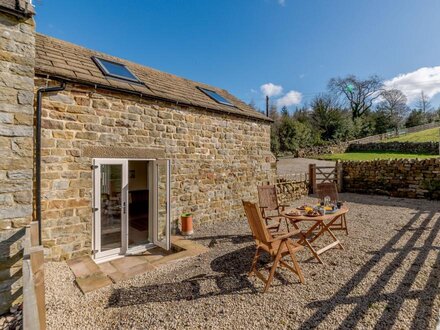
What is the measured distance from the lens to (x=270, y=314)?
288 cm

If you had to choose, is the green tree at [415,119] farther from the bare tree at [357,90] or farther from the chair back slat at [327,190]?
the chair back slat at [327,190]

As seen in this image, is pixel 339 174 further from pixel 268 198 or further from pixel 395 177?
pixel 268 198

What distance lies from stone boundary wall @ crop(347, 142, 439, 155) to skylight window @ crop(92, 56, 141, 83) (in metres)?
27.9

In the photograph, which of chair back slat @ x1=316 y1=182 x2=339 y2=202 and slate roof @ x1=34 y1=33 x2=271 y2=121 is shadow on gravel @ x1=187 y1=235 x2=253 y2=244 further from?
slate roof @ x1=34 y1=33 x2=271 y2=121

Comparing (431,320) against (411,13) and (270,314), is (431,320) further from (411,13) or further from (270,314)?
(411,13)

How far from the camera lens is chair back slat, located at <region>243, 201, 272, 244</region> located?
3.65 metres

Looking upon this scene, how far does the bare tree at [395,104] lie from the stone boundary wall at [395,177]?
32.6 meters

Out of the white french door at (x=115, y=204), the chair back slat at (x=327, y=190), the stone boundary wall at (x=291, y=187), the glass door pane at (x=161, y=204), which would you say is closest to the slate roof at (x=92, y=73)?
the white french door at (x=115, y=204)

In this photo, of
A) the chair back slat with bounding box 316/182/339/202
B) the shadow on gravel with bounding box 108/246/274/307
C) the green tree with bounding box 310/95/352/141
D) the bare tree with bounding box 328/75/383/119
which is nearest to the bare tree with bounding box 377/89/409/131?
the bare tree with bounding box 328/75/383/119

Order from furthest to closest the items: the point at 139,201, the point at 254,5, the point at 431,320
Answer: the point at 254,5
the point at 139,201
the point at 431,320

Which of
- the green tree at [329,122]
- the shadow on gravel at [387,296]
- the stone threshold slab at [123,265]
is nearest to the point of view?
the shadow on gravel at [387,296]

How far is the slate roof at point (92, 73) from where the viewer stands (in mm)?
4746

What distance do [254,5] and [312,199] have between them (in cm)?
874

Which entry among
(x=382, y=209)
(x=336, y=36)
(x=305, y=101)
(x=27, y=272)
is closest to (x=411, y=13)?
(x=336, y=36)
